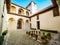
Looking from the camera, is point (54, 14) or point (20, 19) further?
point (20, 19)

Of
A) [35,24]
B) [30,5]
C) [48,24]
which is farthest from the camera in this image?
[30,5]

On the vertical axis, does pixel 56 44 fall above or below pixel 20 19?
below

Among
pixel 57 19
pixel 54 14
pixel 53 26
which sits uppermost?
pixel 54 14

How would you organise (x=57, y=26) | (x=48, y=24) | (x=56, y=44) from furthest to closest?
(x=48, y=24) < (x=57, y=26) < (x=56, y=44)

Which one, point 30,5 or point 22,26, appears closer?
point 22,26

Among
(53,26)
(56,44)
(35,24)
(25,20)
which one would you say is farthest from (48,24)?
(25,20)

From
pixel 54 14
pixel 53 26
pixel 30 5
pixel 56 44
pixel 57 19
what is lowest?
pixel 56 44

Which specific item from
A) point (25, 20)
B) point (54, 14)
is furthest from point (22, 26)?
point (54, 14)

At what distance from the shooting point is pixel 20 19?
20.2m

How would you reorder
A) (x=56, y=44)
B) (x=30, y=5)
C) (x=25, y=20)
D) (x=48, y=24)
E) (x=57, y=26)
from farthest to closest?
1. (x=30, y=5)
2. (x=25, y=20)
3. (x=48, y=24)
4. (x=57, y=26)
5. (x=56, y=44)

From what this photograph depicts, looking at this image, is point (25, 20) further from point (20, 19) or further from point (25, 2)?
point (25, 2)

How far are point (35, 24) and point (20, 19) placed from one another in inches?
192

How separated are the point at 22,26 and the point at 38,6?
11.2 meters

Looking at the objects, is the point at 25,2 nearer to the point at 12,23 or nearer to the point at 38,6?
the point at 38,6
